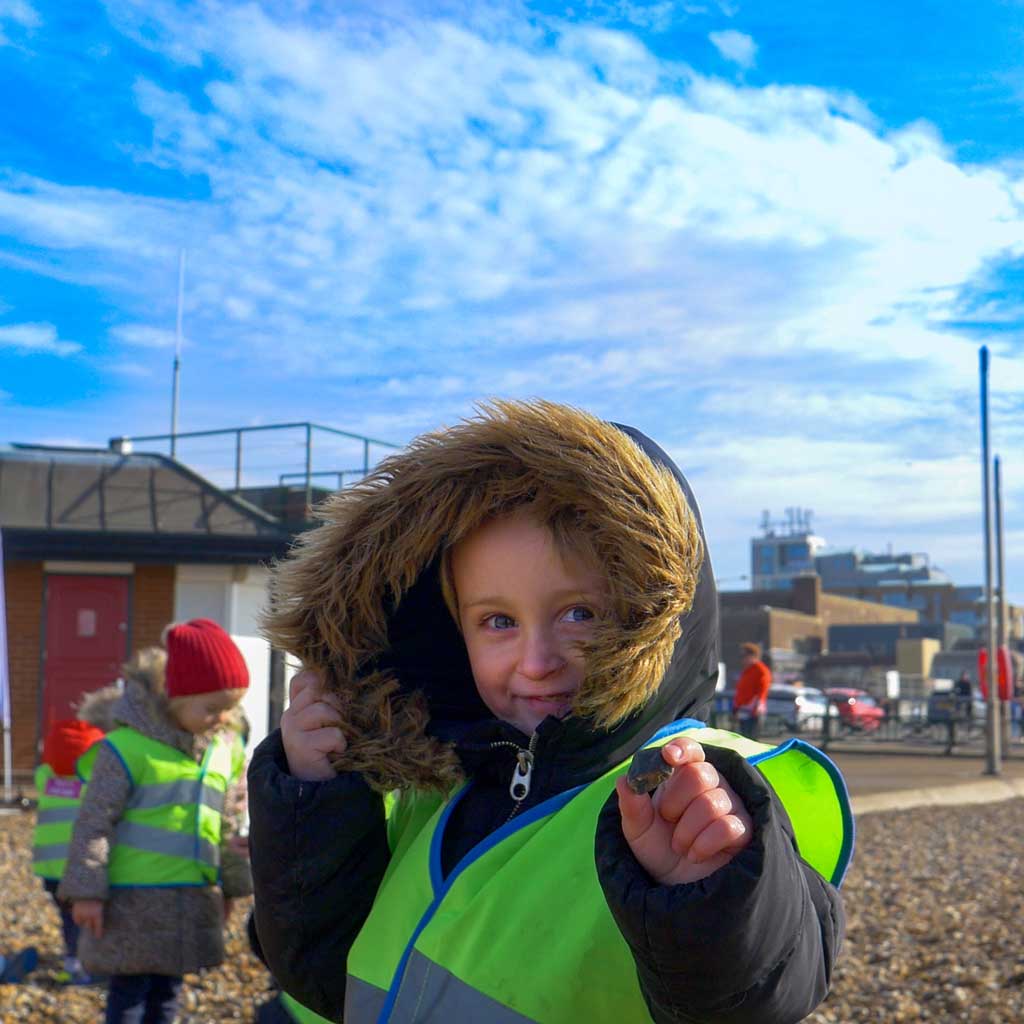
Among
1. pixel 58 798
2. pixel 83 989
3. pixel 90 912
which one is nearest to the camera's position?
pixel 90 912

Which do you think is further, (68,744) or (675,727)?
(68,744)

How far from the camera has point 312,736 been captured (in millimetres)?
1769

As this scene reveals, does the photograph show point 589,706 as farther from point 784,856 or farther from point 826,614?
point 826,614

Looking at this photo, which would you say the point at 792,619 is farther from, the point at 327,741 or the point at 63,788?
the point at 327,741

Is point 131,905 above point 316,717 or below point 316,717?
below

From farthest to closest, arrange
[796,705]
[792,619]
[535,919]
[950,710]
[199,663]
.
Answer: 1. [792,619]
2. [796,705]
3. [950,710]
4. [199,663]
5. [535,919]

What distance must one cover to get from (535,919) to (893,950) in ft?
16.2

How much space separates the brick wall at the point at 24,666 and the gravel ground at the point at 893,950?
6173 millimetres

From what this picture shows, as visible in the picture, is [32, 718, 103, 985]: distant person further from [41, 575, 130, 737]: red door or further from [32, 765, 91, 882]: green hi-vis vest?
[41, 575, 130, 737]: red door

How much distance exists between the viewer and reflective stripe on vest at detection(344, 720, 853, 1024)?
1411 millimetres

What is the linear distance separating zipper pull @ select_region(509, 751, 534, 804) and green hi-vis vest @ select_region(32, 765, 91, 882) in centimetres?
479

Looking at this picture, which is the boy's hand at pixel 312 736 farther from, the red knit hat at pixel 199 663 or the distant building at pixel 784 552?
the distant building at pixel 784 552

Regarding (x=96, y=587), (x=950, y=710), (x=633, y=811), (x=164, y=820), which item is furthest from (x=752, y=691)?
(x=633, y=811)

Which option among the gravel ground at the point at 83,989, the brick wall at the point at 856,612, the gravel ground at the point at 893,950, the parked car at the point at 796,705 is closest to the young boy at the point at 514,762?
the gravel ground at the point at 83,989
